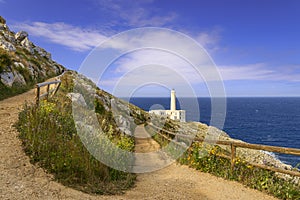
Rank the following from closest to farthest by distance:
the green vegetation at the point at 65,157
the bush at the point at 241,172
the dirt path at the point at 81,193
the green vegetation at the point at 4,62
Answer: the dirt path at the point at 81,193 → the green vegetation at the point at 65,157 → the bush at the point at 241,172 → the green vegetation at the point at 4,62

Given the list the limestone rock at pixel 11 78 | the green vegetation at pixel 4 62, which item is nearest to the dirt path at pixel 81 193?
the limestone rock at pixel 11 78

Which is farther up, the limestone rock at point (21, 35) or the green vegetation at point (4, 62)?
the limestone rock at point (21, 35)

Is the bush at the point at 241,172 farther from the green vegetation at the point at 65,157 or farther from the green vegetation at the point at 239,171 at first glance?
the green vegetation at the point at 65,157

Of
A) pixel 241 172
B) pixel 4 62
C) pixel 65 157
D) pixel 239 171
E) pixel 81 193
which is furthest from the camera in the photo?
pixel 4 62

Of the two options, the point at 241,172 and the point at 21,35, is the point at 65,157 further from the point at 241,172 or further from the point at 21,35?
the point at 21,35

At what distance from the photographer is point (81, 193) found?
5.31m

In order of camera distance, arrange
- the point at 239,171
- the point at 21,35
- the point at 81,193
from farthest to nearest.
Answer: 1. the point at 21,35
2. the point at 239,171
3. the point at 81,193

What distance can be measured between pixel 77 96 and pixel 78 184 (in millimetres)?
10519

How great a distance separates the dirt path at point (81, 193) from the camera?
4.90 metres

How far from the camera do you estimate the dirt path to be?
4.90m

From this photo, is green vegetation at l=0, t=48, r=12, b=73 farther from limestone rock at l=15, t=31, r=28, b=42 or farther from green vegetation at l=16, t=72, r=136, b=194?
limestone rock at l=15, t=31, r=28, b=42

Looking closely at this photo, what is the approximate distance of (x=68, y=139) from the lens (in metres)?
7.19

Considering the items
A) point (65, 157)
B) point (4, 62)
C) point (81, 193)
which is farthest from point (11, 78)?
point (81, 193)

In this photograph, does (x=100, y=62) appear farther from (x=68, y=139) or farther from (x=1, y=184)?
(x=1, y=184)
